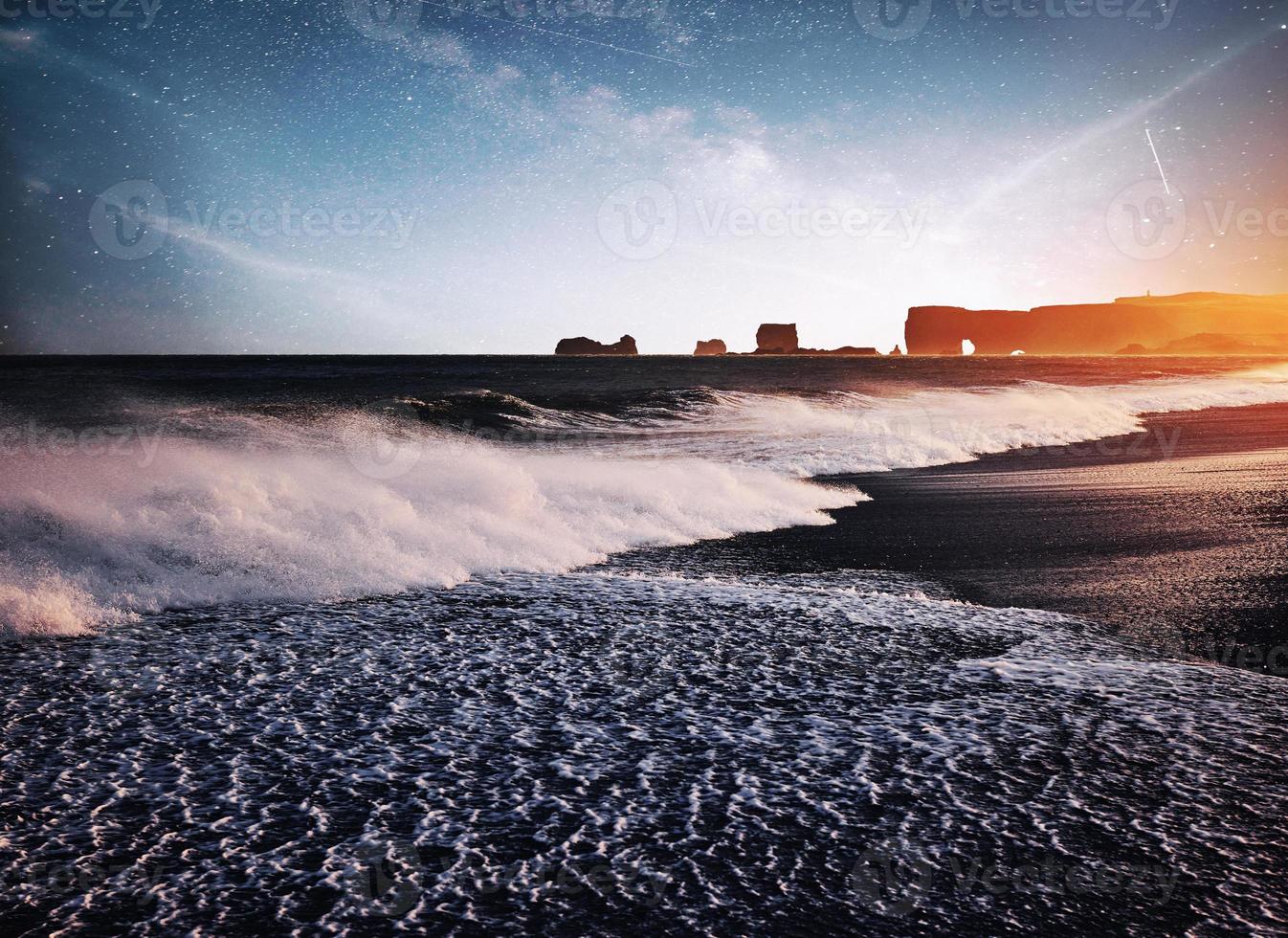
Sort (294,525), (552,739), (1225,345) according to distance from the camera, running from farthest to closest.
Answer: (1225,345) < (294,525) < (552,739)

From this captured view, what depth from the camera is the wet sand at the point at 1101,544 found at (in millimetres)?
6672

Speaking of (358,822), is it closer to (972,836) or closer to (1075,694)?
(972,836)

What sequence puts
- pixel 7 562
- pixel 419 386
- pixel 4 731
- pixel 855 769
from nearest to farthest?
pixel 855 769, pixel 4 731, pixel 7 562, pixel 419 386

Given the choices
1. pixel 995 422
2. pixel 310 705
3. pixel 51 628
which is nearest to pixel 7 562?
pixel 51 628

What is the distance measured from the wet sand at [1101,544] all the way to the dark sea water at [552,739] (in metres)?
0.56

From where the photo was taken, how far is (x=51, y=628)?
6168 millimetres

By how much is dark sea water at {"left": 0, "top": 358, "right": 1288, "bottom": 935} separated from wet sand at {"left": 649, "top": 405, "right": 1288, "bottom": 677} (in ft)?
1.83

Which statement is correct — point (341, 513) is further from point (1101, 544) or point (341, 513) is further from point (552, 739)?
point (1101, 544)

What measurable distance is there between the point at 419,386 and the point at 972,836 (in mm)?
54181

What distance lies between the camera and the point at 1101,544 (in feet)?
31.4

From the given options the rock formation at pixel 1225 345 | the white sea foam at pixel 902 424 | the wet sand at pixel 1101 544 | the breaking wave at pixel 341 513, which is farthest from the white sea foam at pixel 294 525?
the rock formation at pixel 1225 345

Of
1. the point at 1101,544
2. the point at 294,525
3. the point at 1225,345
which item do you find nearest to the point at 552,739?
the point at 294,525

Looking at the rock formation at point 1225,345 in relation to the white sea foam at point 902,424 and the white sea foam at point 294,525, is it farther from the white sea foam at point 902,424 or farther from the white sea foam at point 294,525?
the white sea foam at point 294,525

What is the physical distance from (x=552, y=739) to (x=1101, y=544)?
309 inches
